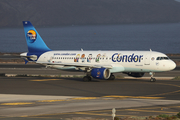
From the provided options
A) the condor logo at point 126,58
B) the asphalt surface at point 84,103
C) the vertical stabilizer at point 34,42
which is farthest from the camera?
the vertical stabilizer at point 34,42

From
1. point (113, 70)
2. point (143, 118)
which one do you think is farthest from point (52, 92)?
point (143, 118)

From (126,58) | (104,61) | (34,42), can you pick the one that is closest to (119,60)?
(126,58)

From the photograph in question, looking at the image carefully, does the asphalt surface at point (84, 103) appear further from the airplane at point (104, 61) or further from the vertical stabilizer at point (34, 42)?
the vertical stabilizer at point (34, 42)

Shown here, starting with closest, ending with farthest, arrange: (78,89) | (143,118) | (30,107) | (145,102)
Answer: (143,118), (30,107), (145,102), (78,89)

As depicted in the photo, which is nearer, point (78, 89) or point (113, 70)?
point (78, 89)

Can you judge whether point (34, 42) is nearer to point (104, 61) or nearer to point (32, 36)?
point (32, 36)

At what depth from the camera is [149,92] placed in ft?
112

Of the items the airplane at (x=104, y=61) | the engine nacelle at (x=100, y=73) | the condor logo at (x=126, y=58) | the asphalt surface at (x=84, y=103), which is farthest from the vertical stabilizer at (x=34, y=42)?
the asphalt surface at (x=84, y=103)

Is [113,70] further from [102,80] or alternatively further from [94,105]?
[94,105]

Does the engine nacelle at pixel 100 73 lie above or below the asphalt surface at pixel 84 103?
above

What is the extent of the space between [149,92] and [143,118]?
1493 cm

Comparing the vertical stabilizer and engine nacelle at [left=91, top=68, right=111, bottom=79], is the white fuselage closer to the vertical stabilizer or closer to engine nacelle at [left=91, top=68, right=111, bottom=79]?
engine nacelle at [left=91, top=68, right=111, bottom=79]

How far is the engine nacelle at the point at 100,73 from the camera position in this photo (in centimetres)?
4406

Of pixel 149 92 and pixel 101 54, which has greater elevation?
pixel 101 54
